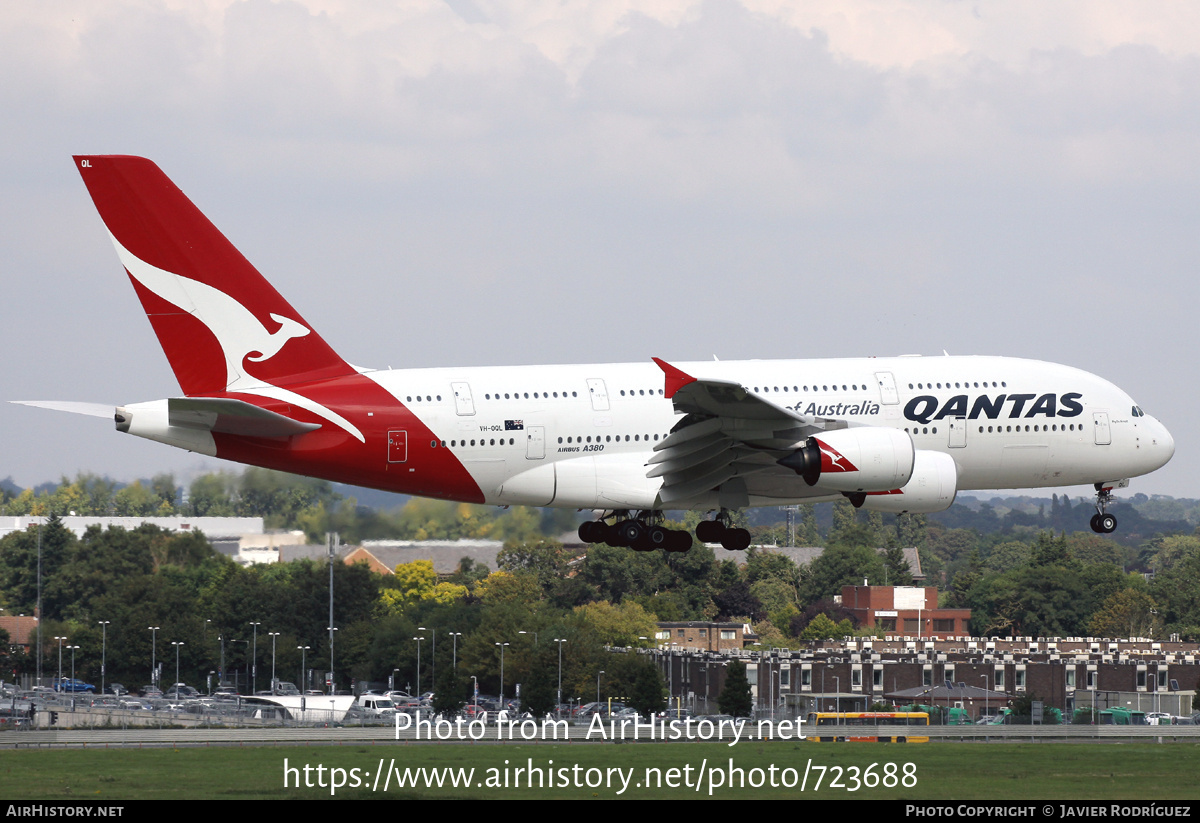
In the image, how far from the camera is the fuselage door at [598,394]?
50500mm

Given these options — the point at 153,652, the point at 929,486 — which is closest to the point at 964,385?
the point at 929,486

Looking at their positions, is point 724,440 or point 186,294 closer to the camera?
point 724,440

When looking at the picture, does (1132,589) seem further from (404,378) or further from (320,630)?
(404,378)

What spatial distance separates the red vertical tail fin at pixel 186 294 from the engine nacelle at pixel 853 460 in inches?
553

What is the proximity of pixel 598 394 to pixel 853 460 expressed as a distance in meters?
7.81

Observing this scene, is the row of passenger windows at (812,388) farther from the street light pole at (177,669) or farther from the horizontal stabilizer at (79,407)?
the street light pole at (177,669)

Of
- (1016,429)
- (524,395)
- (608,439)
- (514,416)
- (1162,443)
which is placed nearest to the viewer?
(514,416)

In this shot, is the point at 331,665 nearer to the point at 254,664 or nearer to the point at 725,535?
the point at 254,664

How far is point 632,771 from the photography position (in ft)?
203

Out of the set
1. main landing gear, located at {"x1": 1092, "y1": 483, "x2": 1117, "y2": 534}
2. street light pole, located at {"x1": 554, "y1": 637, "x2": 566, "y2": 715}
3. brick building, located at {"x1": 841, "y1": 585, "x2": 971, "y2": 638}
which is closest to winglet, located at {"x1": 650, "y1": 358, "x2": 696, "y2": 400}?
main landing gear, located at {"x1": 1092, "y1": 483, "x2": 1117, "y2": 534}

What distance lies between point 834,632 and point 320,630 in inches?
2440

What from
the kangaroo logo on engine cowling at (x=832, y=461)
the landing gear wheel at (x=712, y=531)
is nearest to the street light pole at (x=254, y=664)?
the landing gear wheel at (x=712, y=531)

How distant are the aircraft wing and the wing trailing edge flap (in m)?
10.4

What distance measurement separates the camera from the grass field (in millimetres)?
55719
